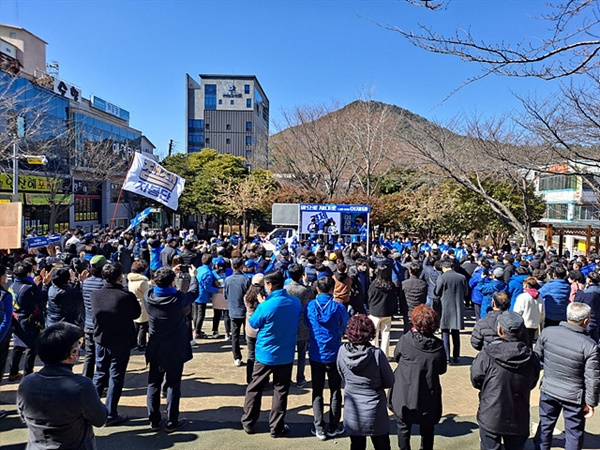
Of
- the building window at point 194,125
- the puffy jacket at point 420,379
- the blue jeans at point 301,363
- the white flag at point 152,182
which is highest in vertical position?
the building window at point 194,125

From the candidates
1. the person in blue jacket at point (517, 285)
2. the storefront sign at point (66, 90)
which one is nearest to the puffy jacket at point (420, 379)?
the person in blue jacket at point (517, 285)

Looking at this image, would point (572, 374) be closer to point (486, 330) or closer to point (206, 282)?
point (486, 330)

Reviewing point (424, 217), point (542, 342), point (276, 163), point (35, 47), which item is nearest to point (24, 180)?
point (276, 163)

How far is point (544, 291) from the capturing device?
672cm

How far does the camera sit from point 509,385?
3.29m

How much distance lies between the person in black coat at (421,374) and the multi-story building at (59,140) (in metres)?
13.2

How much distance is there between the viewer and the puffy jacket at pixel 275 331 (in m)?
4.17

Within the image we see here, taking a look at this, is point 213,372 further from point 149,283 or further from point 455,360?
point 455,360

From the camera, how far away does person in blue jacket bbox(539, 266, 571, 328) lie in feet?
A: 21.6

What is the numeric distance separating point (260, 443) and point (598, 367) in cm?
308

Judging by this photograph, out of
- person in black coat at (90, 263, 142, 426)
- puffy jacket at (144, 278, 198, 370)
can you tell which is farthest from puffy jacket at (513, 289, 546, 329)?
person in black coat at (90, 263, 142, 426)

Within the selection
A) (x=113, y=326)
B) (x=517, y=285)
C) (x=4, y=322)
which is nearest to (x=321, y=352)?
(x=113, y=326)

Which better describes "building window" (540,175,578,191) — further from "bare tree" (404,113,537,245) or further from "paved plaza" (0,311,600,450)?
"paved plaza" (0,311,600,450)

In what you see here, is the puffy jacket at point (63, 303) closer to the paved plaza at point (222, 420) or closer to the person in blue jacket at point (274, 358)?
the paved plaza at point (222, 420)
